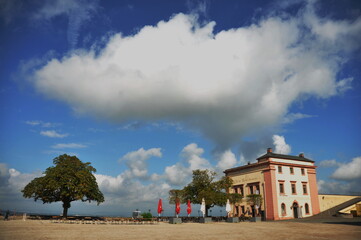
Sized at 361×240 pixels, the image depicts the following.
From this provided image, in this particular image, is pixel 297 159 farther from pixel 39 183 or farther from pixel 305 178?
pixel 39 183

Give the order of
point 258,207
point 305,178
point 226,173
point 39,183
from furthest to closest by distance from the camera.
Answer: point 226,173, point 305,178, point 258,207, point 39,183

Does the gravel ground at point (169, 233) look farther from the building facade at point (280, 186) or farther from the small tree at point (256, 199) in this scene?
the building facade at point (280, 186)

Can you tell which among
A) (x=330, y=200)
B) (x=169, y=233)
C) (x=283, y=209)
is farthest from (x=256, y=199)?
(x=169, y=233)

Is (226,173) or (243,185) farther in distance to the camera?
(226,173)

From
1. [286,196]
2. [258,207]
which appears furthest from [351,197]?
[258,207]

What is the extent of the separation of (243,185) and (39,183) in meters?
33.0

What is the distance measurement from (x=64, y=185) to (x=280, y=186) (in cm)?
3298

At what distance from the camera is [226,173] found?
52.4 metres

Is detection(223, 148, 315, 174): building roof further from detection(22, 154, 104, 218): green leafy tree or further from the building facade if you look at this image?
detection(22, 154, 104, 218): green leafy tree

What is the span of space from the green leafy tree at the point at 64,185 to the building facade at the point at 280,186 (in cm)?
2518

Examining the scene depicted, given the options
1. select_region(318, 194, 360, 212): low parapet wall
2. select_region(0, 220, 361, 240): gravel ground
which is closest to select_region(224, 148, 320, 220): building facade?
select_region(318, 194, 360, 212): low parapet wall

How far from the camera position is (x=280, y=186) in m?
43.2

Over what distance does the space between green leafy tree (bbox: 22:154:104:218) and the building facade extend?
25.2 metres

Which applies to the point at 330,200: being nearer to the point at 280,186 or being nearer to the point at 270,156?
the point at 280,186
